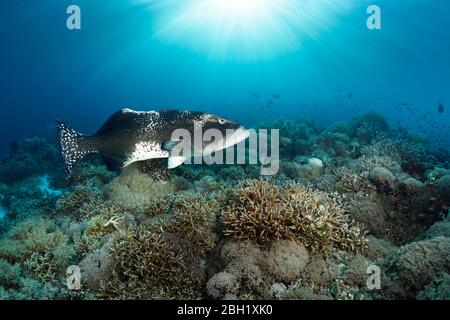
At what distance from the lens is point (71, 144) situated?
6.55m

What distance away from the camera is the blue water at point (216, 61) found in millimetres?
54594

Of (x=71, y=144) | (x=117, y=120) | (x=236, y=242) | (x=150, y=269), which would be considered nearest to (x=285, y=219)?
(x=236, y=242)

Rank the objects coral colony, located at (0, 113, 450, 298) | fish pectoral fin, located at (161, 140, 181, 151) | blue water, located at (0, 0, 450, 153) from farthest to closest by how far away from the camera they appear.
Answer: blue water, located at (0, 0, 450, 153) < fish pectoral fin, located at (161, 140, 181, 151) < coral colony, located at (0, 113, 450, 298)

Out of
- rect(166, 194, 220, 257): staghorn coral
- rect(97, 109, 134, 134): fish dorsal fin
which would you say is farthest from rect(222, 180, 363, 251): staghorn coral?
rect(97, 109, 134, 134): fish dorsal fin

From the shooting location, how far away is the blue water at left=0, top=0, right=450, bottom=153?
54594 millimetres

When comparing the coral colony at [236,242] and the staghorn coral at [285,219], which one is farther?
the staghorn coral at [285,219]

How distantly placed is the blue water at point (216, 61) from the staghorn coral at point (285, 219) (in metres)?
22.9

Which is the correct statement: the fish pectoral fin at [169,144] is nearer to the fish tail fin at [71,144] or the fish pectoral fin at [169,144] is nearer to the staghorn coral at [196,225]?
the staghorn coral at [196,225]

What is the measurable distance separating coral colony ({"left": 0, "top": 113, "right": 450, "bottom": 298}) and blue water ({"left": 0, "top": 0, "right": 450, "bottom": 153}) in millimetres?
21065

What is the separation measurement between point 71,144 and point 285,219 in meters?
4.64

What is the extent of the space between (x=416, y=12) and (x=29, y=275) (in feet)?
215

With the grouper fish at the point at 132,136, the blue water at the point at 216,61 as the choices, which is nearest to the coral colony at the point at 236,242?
the grouper fish at the point at 132,136

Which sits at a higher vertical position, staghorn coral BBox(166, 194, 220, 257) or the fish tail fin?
the fish tail fin

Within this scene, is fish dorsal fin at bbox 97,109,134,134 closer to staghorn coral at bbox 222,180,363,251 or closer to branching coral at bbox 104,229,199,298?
branching coral at bbox 104,229,199,298
